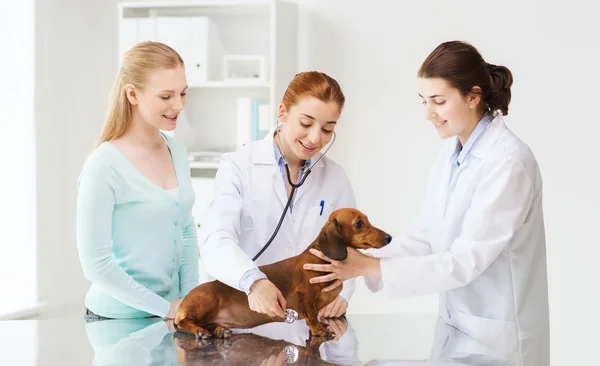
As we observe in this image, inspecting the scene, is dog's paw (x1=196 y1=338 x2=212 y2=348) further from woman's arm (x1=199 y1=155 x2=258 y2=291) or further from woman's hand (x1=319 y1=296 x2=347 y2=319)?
woman's hand (x1=319 y1=296 x2=347 y2=319)

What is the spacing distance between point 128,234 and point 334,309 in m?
0.60

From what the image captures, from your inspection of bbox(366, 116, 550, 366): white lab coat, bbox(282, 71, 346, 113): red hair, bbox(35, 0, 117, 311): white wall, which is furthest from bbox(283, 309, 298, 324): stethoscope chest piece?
bbox(35, 0, 117, 311): white wall

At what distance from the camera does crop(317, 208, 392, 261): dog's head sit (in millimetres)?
1664

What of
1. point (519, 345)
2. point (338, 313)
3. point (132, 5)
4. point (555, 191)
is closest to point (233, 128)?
point (132, 5)

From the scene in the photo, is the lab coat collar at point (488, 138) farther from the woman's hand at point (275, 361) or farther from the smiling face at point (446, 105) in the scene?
the woman's hand at point (275, 361)

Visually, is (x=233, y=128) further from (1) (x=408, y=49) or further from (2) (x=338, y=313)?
(2) (x=338, y=313)

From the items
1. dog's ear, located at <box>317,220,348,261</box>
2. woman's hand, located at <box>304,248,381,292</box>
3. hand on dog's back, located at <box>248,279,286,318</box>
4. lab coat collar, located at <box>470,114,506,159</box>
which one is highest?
lab coat collar, located at <box>470,114,506,159</box>

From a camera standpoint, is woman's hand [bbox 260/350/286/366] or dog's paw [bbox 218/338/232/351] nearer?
woman's hand [bbox 260/350/286/366]

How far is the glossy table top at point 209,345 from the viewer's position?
148 cm

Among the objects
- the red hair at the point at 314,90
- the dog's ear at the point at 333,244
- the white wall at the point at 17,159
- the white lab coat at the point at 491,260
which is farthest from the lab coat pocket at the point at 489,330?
the white wall at the point at 17,159

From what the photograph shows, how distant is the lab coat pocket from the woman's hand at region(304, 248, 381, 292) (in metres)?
0.27

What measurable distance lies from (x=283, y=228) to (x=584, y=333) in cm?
266

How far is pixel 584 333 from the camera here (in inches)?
155

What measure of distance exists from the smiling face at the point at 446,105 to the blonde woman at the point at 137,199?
66 centimetres
